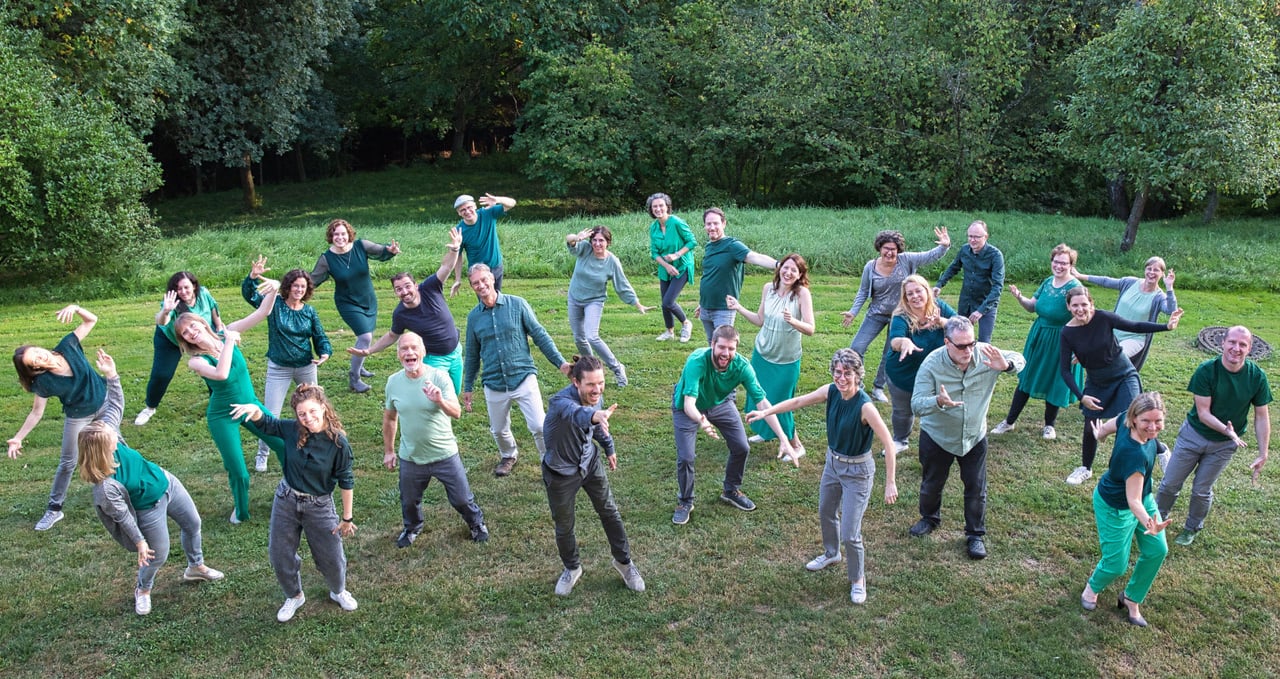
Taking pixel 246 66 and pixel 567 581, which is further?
pixel 246 66

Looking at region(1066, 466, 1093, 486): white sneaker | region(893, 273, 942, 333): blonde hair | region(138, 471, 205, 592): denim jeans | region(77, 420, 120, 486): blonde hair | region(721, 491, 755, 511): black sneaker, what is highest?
region(893, 273, 942, 333): blonde hair

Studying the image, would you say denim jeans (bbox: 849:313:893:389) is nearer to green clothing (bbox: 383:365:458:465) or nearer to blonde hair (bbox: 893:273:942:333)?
blonde hair (bbox: 893:273:942:333)

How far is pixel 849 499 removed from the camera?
588 cm

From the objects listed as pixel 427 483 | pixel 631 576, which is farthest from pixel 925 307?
pixel 427 483

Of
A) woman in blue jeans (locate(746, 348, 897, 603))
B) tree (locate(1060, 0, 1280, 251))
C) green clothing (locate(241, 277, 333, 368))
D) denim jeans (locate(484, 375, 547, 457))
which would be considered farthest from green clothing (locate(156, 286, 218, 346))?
tree (locate(1060, 0, 1280, 251))

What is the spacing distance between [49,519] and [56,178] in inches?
442

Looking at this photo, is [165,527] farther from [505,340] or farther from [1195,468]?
[1195,468]

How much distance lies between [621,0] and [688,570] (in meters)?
26.9

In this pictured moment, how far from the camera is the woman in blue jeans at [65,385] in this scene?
643cm

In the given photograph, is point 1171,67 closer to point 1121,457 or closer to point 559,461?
point 1121,457

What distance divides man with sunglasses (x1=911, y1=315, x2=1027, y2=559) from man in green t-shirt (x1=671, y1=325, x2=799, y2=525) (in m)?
1.08

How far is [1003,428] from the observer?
8.88 metres

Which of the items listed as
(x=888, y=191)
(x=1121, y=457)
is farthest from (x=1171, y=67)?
(x=1121, y=457)

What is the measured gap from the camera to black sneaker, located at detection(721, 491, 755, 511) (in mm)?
7336
